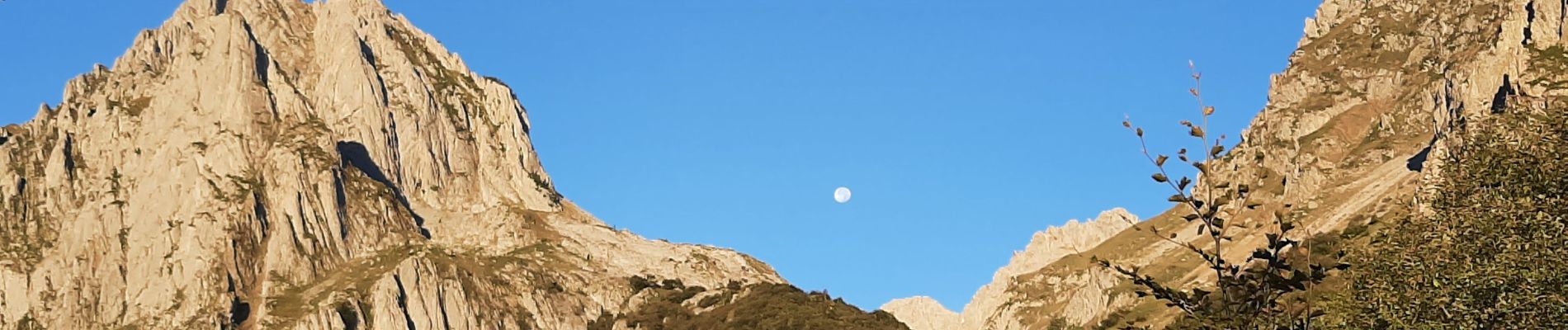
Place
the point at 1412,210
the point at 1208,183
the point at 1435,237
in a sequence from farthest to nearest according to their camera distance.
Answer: the point at 1412,210, the point at 1435,237, the point at 1208,183

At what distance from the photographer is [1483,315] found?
4028cm

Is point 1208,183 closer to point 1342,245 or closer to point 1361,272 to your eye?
point 1342,245

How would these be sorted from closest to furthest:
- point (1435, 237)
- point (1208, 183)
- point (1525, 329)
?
point (1208, 183)
point (1525, 329)
point (1435, 237)

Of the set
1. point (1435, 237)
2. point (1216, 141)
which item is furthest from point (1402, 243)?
point (1216, 141)

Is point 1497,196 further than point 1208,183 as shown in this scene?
Yes

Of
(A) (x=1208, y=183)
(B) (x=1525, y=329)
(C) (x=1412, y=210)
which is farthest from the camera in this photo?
(C) (x=1412, y=210)

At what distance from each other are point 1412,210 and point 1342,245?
6985 millimetres

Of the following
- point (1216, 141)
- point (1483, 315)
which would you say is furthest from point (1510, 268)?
point (1216, 141)

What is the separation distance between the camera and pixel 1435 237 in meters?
42.5

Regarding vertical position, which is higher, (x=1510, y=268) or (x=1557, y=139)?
(x=1557, y=139)

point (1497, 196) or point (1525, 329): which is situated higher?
point (1497, 196)

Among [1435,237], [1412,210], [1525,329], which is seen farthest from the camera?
[1412,210]

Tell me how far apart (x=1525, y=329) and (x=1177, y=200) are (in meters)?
12.9

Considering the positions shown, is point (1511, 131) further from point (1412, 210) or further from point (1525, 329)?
point (1525, 329)
